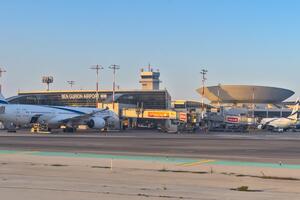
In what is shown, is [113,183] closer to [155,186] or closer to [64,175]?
[155,186]

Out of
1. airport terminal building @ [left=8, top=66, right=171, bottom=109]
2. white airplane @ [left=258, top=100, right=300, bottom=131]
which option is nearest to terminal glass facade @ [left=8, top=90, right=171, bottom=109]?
airport terminal building @ [left=8, top=66, right=171, bottom=109]

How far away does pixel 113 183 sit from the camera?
16828 mm

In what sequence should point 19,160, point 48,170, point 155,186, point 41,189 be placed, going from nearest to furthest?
point 41,189
point 155,186
point 48,170
point 19,160

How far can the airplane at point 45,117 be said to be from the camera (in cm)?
8212

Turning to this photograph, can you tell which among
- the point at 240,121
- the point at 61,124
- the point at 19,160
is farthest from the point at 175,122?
the point at 19,160

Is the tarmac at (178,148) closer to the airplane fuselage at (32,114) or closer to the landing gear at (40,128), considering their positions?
the landing gear at (40,128)

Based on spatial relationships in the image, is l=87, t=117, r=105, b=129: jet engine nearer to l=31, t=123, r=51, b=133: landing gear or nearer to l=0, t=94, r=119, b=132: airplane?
l=0, t=94, r=119, b=132: airplane

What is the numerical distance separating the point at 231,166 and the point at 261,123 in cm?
10686

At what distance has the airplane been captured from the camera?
269 feet

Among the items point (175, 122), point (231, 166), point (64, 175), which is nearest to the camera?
point (64, 175)

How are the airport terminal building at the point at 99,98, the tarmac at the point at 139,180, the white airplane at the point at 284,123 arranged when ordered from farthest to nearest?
the airport terminal building at the point at 99,98, the white airplane at the point at 284,123, the tarmac at the point at 139,180

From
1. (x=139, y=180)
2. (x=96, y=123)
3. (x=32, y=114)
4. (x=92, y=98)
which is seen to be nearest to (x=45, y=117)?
(x=32, y=114)

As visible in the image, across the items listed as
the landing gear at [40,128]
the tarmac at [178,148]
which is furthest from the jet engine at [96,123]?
the tarmac at [178,148]

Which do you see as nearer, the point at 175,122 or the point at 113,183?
the point at 113,183
